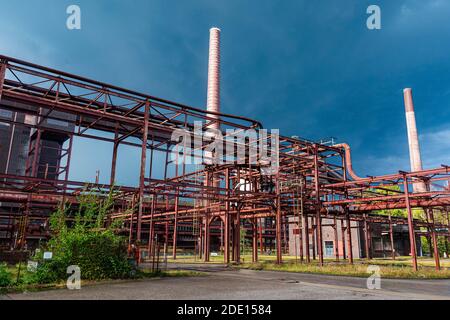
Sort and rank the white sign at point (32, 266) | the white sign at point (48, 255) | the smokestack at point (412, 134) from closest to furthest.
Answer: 1. the white sign at point (48, 255)
2. the white sign at point (32, 266)
3. the smokestack at point (412, 134)

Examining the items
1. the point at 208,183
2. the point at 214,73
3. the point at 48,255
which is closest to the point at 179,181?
A: the point at 208,183

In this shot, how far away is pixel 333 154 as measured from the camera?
1045 inches

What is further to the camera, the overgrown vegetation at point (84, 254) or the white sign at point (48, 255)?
the overgrown vegetation at point (84, 254)

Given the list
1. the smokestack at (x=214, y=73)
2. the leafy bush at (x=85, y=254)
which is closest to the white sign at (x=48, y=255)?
the leafy bush at (x=85, y=254)

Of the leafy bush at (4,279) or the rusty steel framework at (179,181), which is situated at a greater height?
the rusty steel framework at (179,181)

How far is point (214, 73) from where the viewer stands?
4416 centimetres

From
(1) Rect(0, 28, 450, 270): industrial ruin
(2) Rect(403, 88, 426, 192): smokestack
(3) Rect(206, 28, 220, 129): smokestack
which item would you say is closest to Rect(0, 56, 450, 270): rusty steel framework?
(1) Rect(0, 28, 450, 270): industrial ruin

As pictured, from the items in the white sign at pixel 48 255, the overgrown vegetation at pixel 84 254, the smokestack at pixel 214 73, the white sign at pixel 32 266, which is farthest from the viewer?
the smokestack at pixel 214 73

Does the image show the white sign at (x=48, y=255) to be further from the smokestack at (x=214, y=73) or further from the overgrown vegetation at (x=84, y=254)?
the smokestack at (x=214, y=73)

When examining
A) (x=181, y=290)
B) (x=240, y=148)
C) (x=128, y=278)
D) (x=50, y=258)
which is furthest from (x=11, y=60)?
(x=240, y=148)

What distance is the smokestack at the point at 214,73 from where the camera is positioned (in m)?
42.6

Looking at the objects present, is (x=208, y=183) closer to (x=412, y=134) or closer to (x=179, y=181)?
(x=179, y=181)

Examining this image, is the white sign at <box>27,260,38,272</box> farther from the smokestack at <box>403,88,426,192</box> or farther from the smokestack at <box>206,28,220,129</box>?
the smokestack at <box>403,88,426,192</box>

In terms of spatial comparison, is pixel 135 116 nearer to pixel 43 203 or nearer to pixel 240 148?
pixel 240 148
